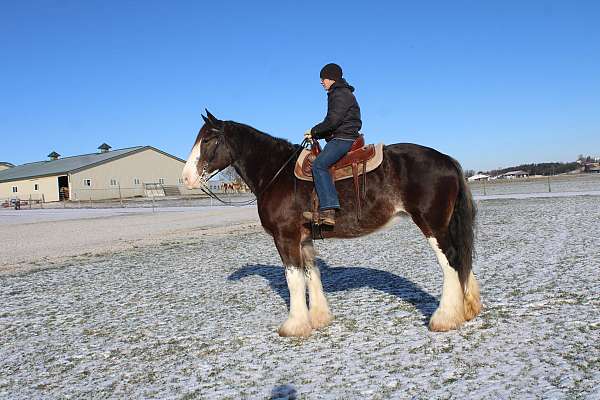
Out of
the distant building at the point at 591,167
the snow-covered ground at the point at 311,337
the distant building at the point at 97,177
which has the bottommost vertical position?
the snow-covered ground at the point at 311,337

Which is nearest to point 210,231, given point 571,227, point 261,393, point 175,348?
point 571,227

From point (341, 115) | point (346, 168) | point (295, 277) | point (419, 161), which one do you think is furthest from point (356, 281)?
point (341, 115)

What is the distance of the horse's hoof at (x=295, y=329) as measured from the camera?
5.50 metres

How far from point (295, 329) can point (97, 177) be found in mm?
68590

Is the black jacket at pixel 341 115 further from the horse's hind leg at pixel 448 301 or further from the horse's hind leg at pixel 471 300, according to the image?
the horse's hind leg at pixel 471 300

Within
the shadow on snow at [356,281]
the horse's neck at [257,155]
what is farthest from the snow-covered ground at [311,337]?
the horse's neck at [257,155]

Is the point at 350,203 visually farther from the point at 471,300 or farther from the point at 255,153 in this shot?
the point at 471,300

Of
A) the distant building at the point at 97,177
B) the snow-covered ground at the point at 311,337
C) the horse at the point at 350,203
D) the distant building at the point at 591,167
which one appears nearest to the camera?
the snow-covered ground at the point at 311,337

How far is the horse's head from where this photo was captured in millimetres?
5906

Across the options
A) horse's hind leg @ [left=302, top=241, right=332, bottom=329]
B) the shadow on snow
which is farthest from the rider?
the shadow on snow

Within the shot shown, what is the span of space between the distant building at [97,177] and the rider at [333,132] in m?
61.4

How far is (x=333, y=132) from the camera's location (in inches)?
222

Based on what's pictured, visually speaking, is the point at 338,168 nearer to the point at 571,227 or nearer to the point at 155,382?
the point at 155,382

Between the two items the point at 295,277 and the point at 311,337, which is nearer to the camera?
the point at 311,337
